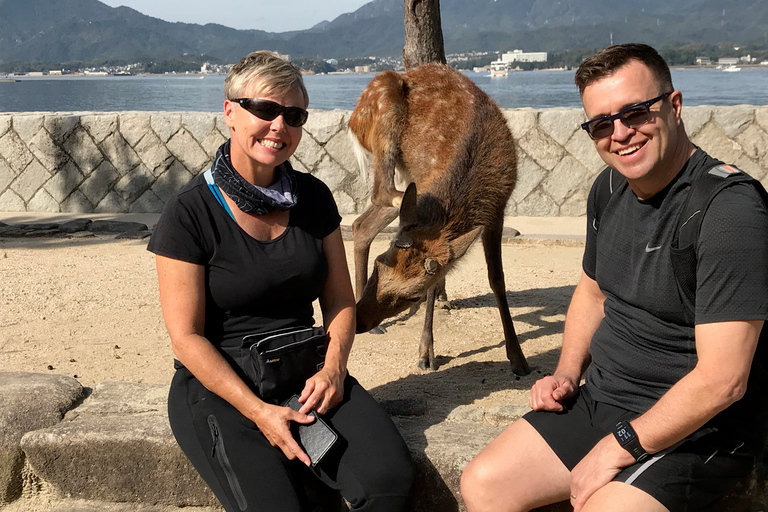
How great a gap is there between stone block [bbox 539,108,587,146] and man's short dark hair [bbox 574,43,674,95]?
586 centimetres

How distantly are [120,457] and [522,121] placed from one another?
6139mm

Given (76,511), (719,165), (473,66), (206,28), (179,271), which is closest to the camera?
(719,165)

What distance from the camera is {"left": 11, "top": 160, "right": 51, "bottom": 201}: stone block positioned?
870 centimetres

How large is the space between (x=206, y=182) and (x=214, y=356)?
588mm

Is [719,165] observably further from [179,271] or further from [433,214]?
[433,214]

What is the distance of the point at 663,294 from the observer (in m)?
2.06

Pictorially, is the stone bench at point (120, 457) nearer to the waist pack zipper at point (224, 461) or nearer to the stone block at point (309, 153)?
the waist pack zipper at point (224, 461)

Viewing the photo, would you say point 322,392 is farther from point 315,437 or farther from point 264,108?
point 264,108

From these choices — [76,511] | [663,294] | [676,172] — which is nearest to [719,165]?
[676,172]

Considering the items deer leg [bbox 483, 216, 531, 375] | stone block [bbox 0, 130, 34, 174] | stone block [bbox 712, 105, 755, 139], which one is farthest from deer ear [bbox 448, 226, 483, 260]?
stone block [bbox 0, 130, 34, 174]

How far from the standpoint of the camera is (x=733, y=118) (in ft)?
25.3

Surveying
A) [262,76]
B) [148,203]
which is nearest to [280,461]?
[262,76]

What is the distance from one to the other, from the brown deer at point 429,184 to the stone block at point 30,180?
16.6 feet

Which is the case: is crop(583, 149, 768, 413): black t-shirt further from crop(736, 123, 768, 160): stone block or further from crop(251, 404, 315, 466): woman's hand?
crop(736, 123, 768, 160): stone block
